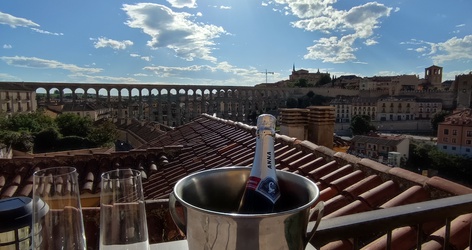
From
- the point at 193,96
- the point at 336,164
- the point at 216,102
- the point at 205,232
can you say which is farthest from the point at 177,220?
the point at 216,102

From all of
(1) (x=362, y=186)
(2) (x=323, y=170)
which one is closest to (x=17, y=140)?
(2) (x=323, y=170)

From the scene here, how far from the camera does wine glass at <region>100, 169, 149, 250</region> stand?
2.09 feet

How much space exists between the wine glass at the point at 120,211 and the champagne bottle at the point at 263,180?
0.27m

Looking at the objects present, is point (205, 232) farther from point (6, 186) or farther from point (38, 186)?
point (6, 186)

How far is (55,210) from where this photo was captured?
1.90 feet

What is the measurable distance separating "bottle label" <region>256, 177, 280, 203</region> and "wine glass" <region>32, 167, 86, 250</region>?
0.41 metres

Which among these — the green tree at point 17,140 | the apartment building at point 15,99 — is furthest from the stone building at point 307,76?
the green tree at point 17,140

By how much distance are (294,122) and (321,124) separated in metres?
0.37

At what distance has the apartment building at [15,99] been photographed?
32469 millimetres

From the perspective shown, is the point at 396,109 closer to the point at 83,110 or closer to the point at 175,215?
the point at 83,110

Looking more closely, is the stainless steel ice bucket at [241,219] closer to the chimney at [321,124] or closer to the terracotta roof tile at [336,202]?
the terracotta roof tile at [336,202]

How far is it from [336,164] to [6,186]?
3669mm

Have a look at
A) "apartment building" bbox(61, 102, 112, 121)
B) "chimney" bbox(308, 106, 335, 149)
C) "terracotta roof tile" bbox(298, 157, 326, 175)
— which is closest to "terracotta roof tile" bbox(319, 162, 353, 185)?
"terracotta roof tile" bbox(298, 157, 326, 175)

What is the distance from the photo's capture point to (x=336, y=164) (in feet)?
9.06
